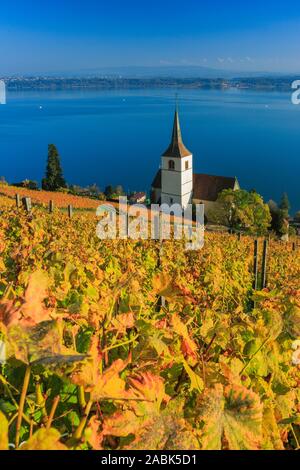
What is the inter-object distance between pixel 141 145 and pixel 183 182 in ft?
258

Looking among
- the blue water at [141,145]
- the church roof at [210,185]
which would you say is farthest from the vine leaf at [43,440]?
the blue water at [141,145]

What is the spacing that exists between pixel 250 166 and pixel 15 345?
102953 millimetres

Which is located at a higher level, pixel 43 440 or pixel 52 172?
pixel 43 440

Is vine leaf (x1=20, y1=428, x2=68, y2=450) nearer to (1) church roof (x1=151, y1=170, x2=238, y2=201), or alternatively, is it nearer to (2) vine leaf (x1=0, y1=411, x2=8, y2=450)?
(2) vine leaf (x1=0, y1=411, x2=8, y2=450)

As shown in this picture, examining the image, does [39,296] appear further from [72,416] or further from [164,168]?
[164,168]

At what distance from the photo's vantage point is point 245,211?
40188 mm

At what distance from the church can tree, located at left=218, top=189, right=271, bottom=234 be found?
493cm

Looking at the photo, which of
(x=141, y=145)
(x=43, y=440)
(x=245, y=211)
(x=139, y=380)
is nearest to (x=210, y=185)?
(x=245, y=211)

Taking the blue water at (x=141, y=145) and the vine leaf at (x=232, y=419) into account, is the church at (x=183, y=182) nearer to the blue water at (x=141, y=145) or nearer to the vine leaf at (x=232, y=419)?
the blue water at (x=141, y=145)

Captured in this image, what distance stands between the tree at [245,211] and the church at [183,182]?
4929 mm

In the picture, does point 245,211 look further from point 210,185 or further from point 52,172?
point 52,172

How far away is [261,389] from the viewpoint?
3.57 feet

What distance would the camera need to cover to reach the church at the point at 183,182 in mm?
48875
